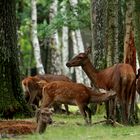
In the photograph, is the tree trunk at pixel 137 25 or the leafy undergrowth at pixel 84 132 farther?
the tree trunk at pixel 137 25

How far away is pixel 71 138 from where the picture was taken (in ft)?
37.0

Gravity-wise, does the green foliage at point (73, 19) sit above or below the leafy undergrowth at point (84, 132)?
above

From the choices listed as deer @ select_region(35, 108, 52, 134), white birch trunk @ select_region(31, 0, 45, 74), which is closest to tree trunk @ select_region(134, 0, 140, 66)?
deer @ select_region(35, 108, 52, 134)

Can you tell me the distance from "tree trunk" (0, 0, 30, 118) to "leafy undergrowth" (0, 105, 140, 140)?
174cm

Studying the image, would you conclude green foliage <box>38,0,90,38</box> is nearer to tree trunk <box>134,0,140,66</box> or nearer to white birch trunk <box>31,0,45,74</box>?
white birch trunk <box>31,0,45,74</box>

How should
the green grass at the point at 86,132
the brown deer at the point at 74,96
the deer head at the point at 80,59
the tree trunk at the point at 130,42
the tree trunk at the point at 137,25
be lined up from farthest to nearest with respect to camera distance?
the tree trunk at the point at 137,25 → the deer head at the point at 80,59 → the tree trunk at the point at 130,42 → the brown deer at the point at 74,96 → the green grass at the point at 86,132

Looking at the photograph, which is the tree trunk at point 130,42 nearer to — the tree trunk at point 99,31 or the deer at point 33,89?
the tree trunk at point 99,31

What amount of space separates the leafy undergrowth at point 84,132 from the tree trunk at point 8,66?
1.74 m

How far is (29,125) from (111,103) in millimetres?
2837

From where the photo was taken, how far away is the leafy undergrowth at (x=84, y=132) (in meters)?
11.3

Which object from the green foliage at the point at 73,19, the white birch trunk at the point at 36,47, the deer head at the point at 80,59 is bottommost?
the white birch trunk at the point at 36,47

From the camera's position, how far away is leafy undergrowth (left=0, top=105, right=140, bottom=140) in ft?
37.2

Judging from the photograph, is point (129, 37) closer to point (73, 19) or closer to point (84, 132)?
point (84, 132)

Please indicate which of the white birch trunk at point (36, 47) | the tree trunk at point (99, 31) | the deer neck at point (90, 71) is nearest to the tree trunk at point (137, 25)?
the deer neck at point (90, 71)
